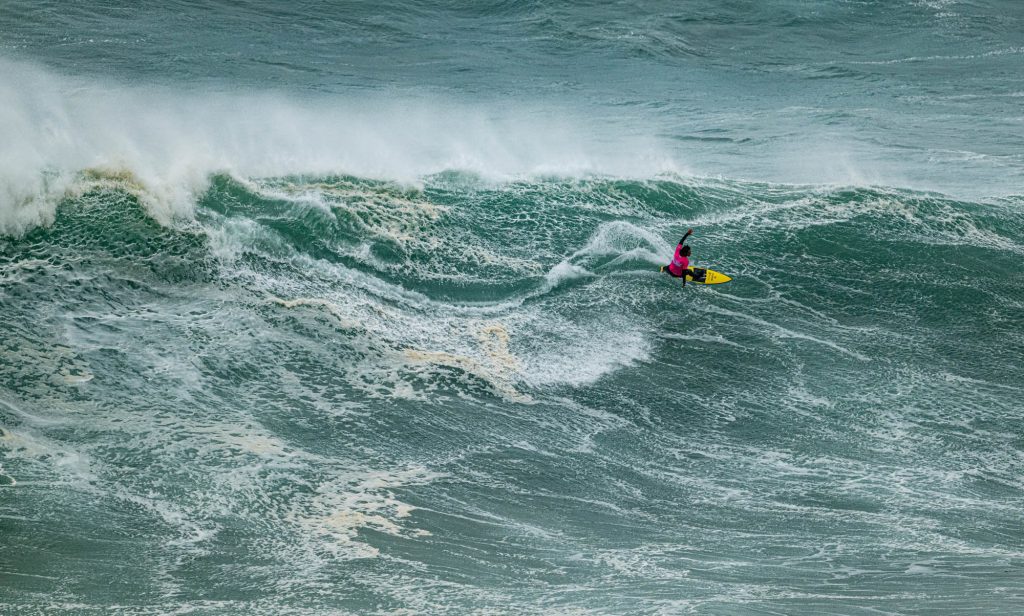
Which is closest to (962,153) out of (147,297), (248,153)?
(248,153)

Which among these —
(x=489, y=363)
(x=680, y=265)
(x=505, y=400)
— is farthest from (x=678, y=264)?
(x=505, y=400)

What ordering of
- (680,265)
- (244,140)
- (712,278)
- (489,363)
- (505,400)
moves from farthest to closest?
(244,140) → (712,278) → (680,265) → (489,363) → (505,400)

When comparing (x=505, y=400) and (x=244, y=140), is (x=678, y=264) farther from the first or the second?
(x=244, y=140)

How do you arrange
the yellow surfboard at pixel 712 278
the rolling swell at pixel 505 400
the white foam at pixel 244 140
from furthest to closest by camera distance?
1. the yellow surfboard at pixel 712 278
2. the white foam at pixel 244 140
3. the rolling swell at pixel 505 400

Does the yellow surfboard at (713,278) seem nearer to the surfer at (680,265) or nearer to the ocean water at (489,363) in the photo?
the ocean water at (489,363)

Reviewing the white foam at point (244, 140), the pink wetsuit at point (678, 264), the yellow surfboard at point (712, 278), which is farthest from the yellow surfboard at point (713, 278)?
the white foam at point (244, 140)

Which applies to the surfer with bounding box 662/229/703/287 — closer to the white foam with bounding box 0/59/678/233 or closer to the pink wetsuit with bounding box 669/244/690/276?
the pink wetsuit with bounding box 669/244/690/276
